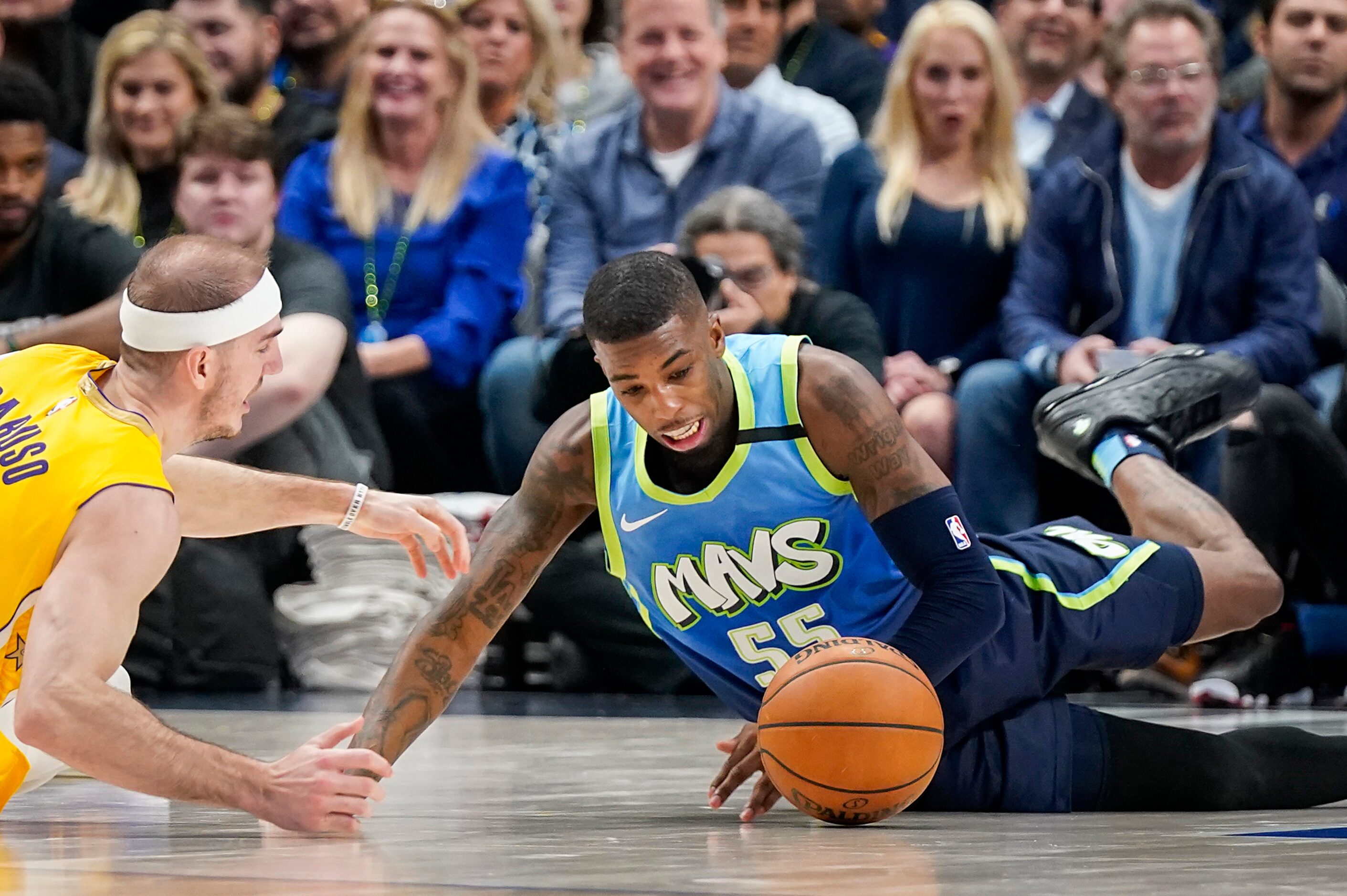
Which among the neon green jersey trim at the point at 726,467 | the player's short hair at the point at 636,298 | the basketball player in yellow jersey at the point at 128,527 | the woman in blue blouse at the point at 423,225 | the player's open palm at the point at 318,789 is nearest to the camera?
the basketball player in yellow jersey at the point at 128,527

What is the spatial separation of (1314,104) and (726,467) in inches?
194

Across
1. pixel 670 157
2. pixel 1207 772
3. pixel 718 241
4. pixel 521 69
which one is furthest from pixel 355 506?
pixel 521 69

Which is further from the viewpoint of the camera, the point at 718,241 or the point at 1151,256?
the point at 1151,256

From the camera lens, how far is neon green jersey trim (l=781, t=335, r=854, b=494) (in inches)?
147

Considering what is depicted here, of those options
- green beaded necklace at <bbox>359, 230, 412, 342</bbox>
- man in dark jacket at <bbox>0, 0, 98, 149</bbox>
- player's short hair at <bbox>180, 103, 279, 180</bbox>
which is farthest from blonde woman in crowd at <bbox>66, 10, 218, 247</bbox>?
man in dark jacket at <bbox>0, 0, 98, 149</bbox>

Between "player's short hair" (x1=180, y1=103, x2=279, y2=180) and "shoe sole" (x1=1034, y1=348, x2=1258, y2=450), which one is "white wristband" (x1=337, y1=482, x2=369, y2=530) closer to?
"shoe sole" (x1=1034, y1=348, x2=1258, y2=450)

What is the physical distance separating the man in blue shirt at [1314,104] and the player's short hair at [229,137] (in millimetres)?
4066

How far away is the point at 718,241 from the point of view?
6527 millimetres

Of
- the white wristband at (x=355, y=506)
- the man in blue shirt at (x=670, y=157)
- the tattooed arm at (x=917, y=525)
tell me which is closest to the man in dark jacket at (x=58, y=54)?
the man in blue shirt at (x=670, y=157)

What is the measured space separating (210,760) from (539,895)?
81cm

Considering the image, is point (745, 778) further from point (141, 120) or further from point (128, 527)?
point (141, 120)

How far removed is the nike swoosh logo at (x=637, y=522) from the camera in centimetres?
375

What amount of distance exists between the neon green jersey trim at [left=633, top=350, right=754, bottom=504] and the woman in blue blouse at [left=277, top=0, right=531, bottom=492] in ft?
13.2

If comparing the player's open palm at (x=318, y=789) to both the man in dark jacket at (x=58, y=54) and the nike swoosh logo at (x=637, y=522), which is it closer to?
the nike swoosh logo at (x=637, y=522)
